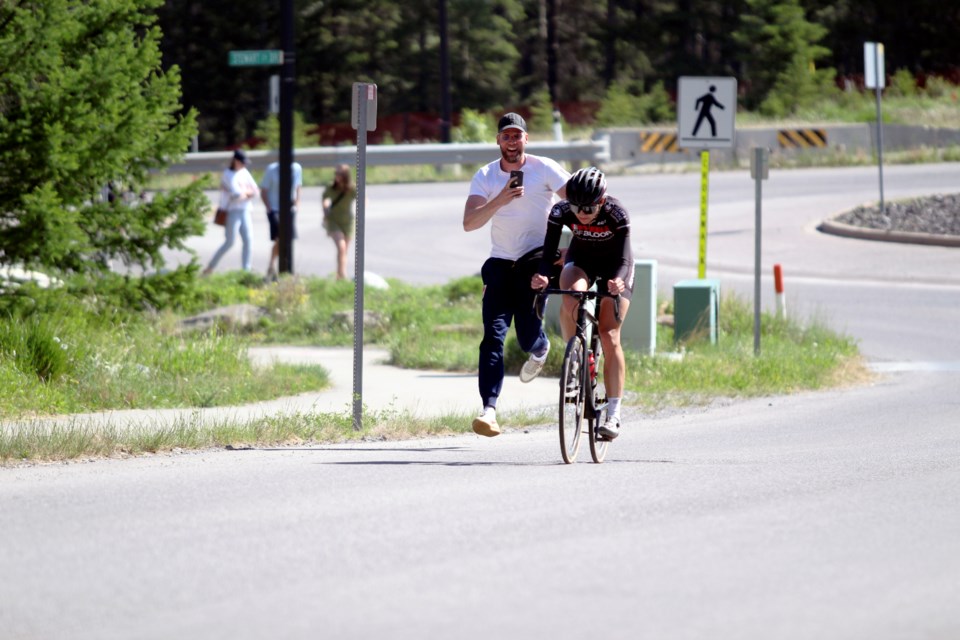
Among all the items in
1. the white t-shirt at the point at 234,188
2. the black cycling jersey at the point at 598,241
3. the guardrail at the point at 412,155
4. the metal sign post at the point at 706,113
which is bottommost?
the black cycling jersey at the point at 598,241

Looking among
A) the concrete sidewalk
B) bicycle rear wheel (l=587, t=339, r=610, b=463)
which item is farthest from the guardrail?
bicycle rear wheel (l=587, t=339, r=610, b=463)

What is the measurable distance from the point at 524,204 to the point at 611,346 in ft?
3.63

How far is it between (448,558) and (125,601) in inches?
51.8

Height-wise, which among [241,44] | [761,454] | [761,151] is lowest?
[761,454]

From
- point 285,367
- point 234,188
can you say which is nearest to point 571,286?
point 285,367

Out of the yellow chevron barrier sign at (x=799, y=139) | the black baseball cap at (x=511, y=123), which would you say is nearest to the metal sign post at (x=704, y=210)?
the black baseball cap at (x=511, y=123)

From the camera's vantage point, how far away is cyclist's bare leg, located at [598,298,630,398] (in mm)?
9781

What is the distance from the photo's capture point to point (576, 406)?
9781 mm

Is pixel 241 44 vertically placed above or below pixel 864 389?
above

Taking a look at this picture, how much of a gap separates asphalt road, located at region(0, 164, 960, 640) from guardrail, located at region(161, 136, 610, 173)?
71.0ft

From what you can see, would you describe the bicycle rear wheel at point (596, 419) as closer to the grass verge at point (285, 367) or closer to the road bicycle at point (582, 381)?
the road bicycle at point (582, 381)

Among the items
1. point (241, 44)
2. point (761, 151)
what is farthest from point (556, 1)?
point (761, 151)

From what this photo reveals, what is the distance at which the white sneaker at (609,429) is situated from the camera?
31.8 feet

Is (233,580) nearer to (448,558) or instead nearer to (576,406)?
(448,558)
